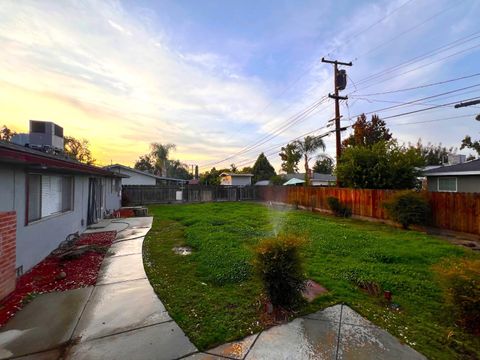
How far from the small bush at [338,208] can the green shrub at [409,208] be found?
10.3 feet

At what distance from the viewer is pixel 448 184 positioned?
14070 mm

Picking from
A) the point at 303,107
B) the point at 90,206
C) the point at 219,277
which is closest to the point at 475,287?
the point at 219,277

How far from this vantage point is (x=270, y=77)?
45.4 ft

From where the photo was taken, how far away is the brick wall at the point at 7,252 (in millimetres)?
3760

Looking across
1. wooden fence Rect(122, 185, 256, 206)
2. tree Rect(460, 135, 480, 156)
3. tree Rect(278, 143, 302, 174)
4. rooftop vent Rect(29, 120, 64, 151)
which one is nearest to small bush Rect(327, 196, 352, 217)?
wooden fence Rect(122, 185, 256, 206)

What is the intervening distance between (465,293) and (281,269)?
6.93ft

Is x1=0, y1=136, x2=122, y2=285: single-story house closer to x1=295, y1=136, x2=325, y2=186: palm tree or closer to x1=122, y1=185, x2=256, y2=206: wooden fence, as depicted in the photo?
x1=122, y1=185, x2=256, y2=206: wooden fence

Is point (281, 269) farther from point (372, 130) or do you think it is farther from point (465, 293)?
point (372, 130)

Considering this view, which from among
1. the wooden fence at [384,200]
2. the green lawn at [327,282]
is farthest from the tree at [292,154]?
the green lawn at [327,282]

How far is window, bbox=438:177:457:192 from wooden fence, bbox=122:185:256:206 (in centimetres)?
1565

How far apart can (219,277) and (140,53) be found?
833 centimetres

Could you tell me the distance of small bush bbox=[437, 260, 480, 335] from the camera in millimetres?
2852

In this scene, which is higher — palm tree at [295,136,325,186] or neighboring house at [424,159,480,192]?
palm tree at [295,136,325,186]

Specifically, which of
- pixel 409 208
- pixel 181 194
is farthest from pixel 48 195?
pixel 181 194
